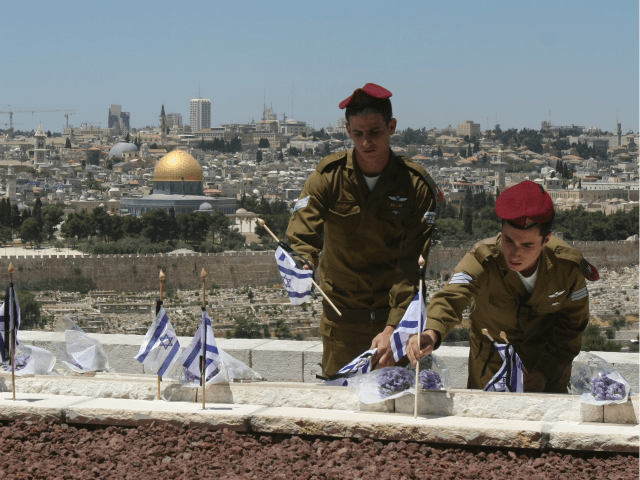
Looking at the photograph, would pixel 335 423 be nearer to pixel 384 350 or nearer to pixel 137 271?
pixel 384 350

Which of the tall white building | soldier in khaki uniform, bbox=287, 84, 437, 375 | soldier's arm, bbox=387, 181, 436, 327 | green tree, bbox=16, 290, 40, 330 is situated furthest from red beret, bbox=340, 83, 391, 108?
the tall white building

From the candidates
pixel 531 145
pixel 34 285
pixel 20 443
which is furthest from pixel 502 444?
pixel 531 145

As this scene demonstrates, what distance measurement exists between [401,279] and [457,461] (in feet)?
1.97

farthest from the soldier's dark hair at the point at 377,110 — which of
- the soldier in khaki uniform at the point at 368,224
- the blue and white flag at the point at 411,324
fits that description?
the blue and white flag at the point at 411,324

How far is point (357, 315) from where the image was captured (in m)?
3.20

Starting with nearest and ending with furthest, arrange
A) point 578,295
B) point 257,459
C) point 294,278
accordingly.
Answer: point 257,459, point 578,295, point 294,278

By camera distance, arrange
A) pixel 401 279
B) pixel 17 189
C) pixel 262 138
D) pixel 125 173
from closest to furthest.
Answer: pixel 401 279, pixel 17 189, pixel 125 173, pixel 262 138

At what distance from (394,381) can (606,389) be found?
1.82 feet

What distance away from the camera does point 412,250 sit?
3.06 meters

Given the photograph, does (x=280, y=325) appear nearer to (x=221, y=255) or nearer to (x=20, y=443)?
(x=221, y=255)

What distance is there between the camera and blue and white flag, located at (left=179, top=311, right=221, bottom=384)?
3.08 metres

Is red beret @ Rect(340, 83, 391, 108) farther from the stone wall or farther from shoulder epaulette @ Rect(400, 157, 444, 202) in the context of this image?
the stone wall

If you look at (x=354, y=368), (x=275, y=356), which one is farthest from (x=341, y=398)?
(x=275, y=356)

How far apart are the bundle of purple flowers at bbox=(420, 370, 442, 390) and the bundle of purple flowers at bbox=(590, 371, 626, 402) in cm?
42
